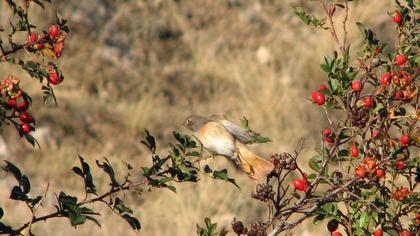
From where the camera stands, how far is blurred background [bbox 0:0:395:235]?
624cm

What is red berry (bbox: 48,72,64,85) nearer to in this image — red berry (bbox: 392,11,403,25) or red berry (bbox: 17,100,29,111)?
red berry (bbox: 17,100,29,111)

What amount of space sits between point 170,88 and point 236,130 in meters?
4.99

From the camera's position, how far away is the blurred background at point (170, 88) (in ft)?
20.5

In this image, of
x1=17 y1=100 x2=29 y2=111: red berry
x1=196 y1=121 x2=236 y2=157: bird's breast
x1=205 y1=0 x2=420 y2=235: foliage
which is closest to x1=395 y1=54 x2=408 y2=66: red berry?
x1=205 y1=0 x2=420 y2=235: foliage

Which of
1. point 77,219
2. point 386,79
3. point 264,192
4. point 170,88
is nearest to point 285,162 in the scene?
point 264,192

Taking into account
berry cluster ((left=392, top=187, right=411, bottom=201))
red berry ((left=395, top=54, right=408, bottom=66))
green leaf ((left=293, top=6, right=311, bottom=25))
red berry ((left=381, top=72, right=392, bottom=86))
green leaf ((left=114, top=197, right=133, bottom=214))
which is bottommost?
berry cluster ((left=392, top=187, right=411, bottom=201))

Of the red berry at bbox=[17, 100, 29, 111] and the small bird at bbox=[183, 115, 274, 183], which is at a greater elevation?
the small bird at bbox=[183, 115, 274, 183]

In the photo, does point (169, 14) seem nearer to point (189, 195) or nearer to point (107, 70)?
point (107, 70)

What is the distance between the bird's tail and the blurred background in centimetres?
248

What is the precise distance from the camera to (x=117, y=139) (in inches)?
287

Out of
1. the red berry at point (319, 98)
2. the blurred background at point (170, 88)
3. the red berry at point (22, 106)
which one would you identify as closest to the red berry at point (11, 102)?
the red berry at point (22, 106)

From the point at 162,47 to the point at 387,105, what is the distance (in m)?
6.49

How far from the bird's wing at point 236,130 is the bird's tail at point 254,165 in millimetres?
50

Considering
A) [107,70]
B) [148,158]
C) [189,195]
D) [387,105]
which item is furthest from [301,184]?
[107,70]
